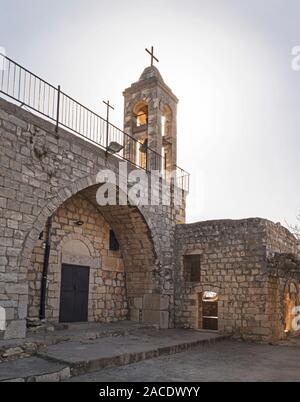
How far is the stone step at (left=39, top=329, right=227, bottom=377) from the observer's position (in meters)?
5.73

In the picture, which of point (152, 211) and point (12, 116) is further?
point (152, 211)

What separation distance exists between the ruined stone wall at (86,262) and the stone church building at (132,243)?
3 centimetres

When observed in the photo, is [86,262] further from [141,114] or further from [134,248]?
[141,114]

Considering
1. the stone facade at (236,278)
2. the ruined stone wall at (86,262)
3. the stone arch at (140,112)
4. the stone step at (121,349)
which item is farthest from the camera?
the stone arch at (140,112)

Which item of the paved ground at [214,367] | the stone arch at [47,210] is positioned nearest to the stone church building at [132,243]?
the stone arch at [47,210]

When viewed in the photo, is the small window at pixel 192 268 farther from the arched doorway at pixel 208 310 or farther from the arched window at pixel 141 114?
the arched window at pixel 141 114

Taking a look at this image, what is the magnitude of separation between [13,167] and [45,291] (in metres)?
3.09

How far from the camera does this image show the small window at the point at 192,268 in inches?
440

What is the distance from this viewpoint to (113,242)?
11234 mm

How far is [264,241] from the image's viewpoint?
993cm

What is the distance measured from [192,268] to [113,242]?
7.70 feet
